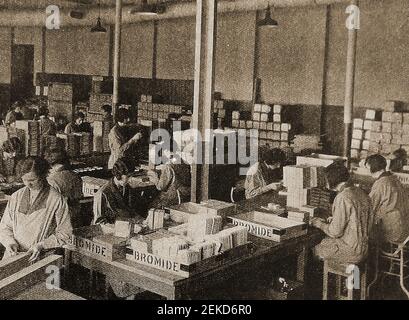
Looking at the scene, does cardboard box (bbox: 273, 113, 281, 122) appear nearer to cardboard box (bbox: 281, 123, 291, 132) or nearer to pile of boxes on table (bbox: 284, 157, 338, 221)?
cardboard box (bbox: 281, 123, 291, 132)

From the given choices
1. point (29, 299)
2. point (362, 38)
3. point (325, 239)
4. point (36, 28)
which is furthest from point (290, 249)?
point (36, 28)

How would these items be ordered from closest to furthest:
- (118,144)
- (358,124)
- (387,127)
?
1. (118,144)
2. (387,127)
3. (358,124)

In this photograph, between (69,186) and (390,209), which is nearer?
(390,209)

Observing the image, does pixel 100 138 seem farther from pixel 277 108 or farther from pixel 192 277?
pixel 192 277

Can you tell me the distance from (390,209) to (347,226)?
2.75 feet

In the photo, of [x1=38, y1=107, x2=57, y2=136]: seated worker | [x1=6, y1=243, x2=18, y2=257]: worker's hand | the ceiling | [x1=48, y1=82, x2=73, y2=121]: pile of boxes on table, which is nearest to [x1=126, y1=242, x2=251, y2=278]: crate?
[x1=6, y1=243, x2=18, y2=257]: worker's hand

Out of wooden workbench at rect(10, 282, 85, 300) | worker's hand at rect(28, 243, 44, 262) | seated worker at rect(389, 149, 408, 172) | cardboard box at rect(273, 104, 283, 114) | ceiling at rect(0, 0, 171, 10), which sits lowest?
wooden workbench at rect(10, 282, 85, 300)

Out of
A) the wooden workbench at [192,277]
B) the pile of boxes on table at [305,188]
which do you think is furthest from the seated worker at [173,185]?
the wooden workbench at [192,277]

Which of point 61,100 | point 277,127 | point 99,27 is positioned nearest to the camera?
point 277,127

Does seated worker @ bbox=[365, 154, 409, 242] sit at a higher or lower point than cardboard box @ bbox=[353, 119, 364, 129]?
lower

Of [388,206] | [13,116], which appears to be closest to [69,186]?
[388,206]

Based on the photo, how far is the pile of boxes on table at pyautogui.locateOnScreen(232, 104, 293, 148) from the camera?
1137 cm

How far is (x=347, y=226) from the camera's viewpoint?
4.77 meters

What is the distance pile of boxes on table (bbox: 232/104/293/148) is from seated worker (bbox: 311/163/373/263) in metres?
6.37
